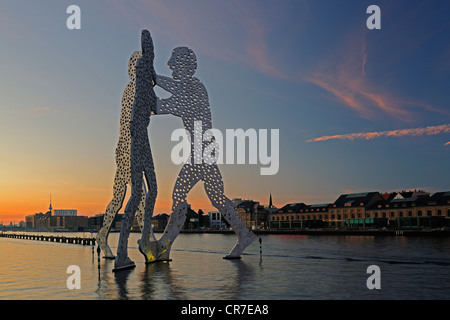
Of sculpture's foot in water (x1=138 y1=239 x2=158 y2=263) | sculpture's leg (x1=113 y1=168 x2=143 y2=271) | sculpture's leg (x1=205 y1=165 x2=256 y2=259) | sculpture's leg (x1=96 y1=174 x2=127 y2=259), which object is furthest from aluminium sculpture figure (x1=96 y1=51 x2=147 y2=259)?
sculpture's leg (x1=205 y1=165 x2=256 y2=259)

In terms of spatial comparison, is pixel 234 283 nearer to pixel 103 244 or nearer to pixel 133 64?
pixel 103 244

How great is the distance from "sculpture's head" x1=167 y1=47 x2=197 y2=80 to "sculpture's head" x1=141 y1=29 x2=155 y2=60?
7.77ft

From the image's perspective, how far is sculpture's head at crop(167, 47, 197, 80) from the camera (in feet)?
103

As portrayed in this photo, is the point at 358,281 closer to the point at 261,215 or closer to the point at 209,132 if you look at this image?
the point at 209,132

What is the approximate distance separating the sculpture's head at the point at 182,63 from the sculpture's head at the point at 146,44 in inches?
93.3

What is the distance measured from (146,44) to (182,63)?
3.73 meters

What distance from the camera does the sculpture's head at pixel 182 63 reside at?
103 feet

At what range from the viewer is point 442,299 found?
59.5ft

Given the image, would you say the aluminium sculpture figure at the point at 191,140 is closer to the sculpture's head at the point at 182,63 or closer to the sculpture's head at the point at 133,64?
the sculpture's head at the point at 182,63

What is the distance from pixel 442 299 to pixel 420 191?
11315 centimetres

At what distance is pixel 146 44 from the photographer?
28469mm

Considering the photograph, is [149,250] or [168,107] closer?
[168,107]

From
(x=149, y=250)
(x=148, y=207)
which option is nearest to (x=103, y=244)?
(x=149, y=250)

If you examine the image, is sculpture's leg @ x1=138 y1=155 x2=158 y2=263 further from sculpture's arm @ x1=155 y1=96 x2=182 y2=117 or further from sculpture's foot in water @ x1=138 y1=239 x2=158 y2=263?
sculpture's arm @ x1=155 y1=96 x2=182 y2=117
